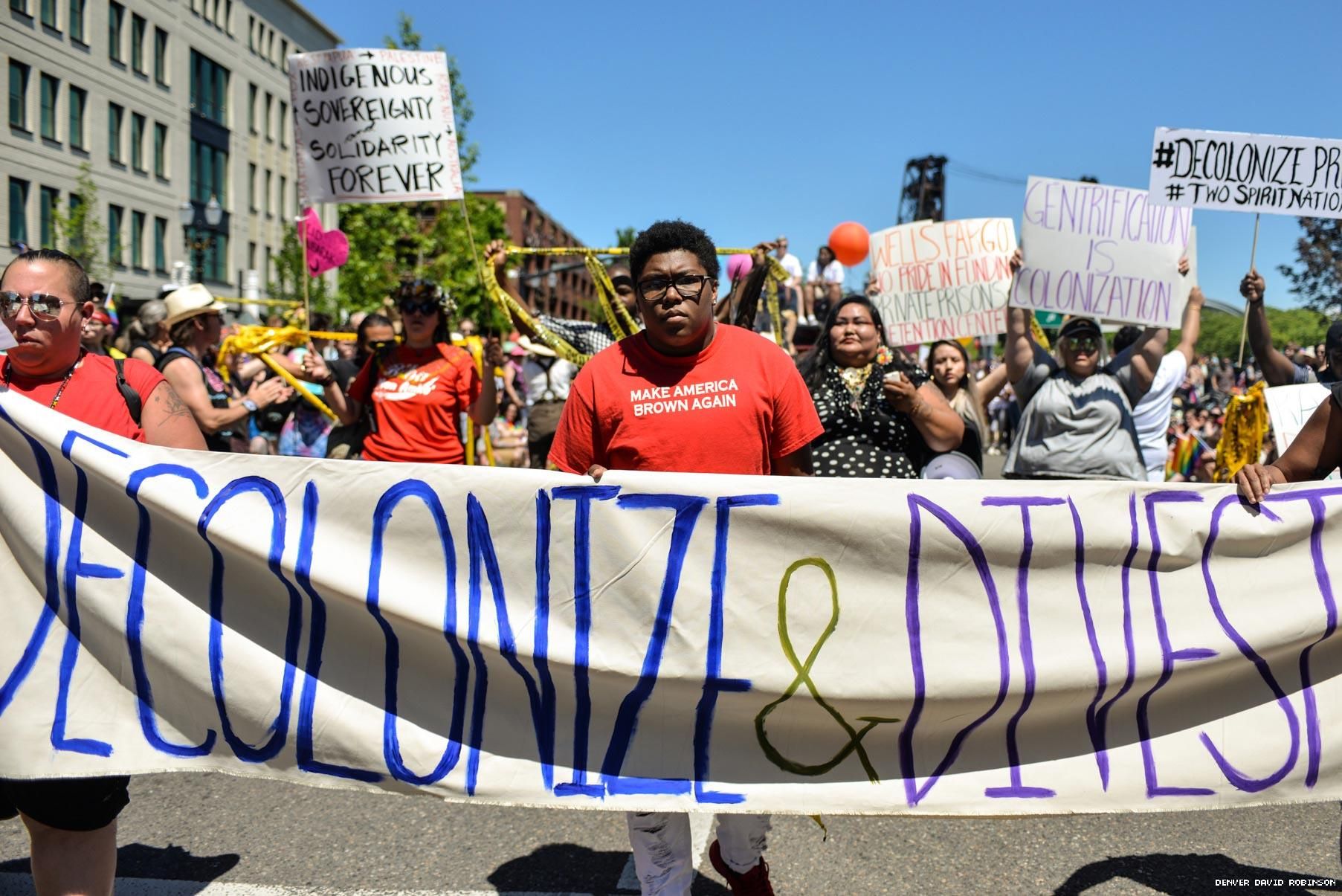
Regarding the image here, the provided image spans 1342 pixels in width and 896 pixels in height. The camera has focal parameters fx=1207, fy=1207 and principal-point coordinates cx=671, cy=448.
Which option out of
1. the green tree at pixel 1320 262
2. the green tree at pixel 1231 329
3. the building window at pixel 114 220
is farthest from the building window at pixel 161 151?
the green tree at pixel 1231 329

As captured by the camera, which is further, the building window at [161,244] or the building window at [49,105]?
the building window at [161,244]

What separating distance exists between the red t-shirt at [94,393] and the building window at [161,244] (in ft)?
146

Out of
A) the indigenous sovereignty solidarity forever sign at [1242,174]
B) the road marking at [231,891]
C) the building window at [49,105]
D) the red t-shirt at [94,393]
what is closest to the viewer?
the red t-shirt at [94,393]

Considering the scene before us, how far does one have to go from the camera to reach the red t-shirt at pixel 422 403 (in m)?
5.47

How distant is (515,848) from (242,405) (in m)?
2.17

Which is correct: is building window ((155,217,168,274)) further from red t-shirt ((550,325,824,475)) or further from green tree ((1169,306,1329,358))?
green tree ((1169,306,1329,358))

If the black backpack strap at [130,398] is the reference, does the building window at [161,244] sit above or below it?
above

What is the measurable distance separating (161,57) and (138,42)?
1690mm

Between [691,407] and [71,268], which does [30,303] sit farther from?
[691,407]

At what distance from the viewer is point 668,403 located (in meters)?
3.17

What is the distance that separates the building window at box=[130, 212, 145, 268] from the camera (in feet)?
138

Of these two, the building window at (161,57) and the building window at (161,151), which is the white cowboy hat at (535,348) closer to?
the building window at (161,151)

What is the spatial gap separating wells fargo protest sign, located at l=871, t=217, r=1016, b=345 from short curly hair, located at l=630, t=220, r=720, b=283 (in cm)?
500

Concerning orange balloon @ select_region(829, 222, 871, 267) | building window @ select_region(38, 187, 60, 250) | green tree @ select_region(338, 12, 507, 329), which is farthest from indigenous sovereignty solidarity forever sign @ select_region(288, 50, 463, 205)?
building window @ select_region(38, 187, 60, 250)
